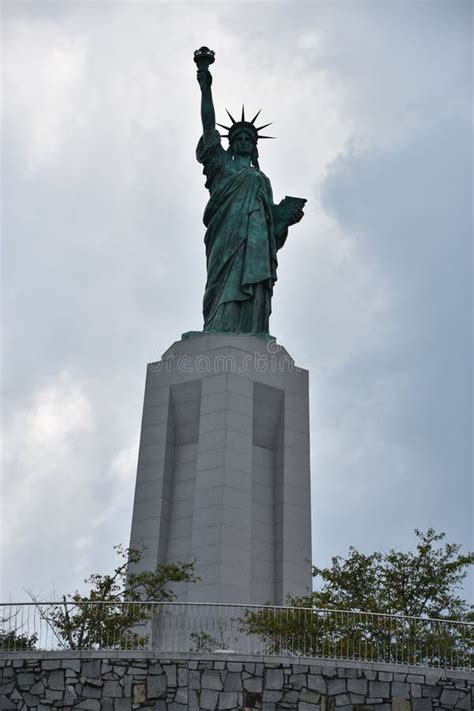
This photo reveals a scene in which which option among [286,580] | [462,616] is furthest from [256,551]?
[462,616]

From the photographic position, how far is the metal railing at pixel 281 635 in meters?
25.9

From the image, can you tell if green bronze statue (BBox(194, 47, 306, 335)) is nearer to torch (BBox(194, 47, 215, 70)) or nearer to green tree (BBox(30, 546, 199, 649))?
torch (BBox(194, 47, 215, 70))

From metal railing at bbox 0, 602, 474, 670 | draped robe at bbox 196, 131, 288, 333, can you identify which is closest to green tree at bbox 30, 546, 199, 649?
metal railing at bbox 0, 602, 474, 670

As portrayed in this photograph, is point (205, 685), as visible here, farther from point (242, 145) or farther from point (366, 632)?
point (242, 145)

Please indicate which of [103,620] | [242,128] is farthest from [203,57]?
[103,620]

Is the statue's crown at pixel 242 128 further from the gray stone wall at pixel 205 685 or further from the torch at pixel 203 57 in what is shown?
the gray stone wall at pixel 205 685

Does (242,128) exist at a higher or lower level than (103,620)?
higher

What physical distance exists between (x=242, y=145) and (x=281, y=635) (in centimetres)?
1971

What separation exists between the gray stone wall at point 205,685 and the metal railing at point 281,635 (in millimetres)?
433

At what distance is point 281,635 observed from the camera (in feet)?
86.7

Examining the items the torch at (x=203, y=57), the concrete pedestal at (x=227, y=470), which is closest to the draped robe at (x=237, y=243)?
the concrete pedestal at (x=227, y=470)

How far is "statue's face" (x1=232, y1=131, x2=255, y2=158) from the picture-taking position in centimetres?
4138

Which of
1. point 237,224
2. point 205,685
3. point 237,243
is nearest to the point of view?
point 205,685

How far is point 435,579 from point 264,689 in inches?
307
